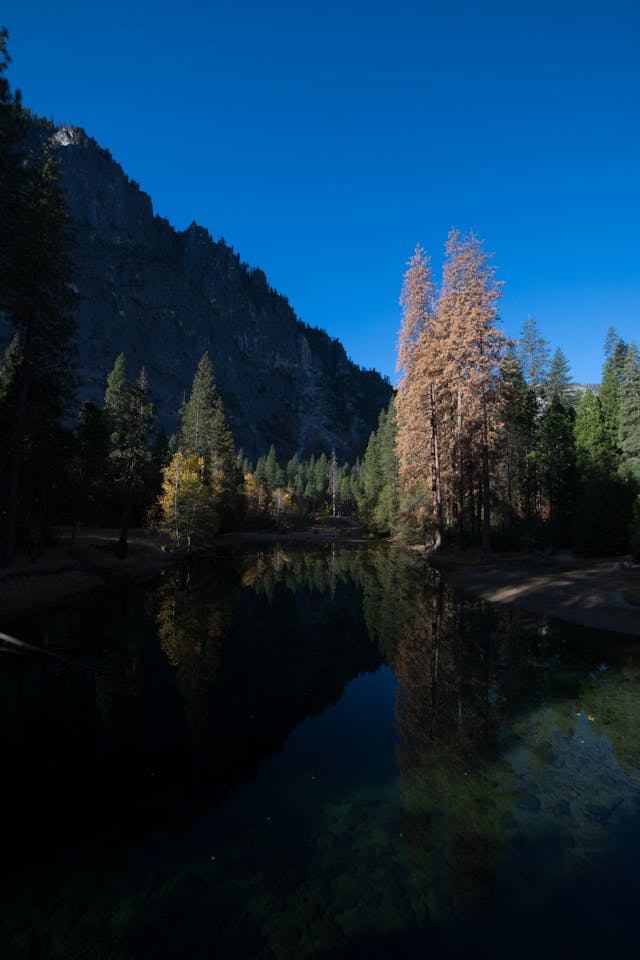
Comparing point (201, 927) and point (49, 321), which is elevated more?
point (49, 321)

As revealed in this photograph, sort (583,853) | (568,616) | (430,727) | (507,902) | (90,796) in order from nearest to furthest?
(507,902) < (583,853) < (90,796) < (430,727) < (568,616)

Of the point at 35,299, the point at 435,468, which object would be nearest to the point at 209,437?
the point at 435,468

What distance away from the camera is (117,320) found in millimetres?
175125

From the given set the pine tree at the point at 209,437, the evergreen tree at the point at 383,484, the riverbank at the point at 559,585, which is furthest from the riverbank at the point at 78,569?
the evergreen tree at the point at 383,484

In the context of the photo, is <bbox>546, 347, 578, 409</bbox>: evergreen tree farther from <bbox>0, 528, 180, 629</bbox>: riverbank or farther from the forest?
<bbox>0, 528, 180, 629</bbox>: riverbank

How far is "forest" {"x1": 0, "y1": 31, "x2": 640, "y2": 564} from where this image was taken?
892 inches

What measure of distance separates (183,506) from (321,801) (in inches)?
1406

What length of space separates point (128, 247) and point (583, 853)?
759ft

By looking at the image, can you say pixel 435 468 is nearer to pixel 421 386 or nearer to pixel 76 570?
pixel 421 386

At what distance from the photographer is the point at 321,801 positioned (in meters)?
7.29

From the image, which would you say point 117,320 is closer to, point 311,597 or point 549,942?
point 311,597

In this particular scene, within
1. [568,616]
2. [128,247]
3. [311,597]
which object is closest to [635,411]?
[568,616]

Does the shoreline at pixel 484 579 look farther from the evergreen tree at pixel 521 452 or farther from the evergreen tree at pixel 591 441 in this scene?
the evergreen tree at pixel 521 452

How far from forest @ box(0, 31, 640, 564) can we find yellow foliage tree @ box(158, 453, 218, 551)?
14cm
